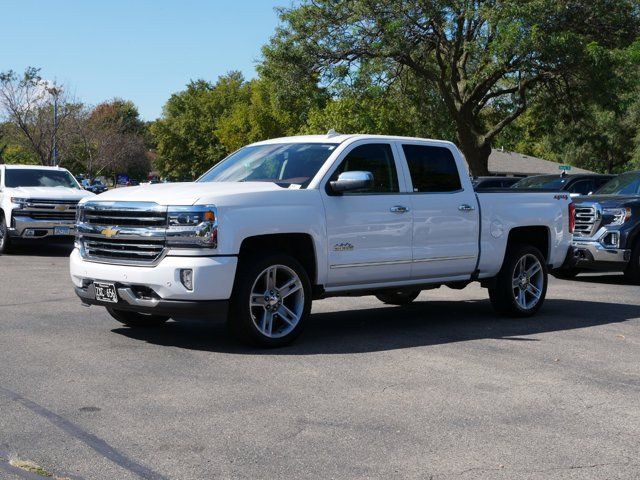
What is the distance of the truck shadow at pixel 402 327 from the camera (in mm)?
8469

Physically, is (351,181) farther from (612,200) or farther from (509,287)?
(612,200)

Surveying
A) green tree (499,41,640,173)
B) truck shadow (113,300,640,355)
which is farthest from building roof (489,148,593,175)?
truck shadow (113,300,640,355)

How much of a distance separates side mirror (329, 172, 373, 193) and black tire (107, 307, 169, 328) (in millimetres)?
2359

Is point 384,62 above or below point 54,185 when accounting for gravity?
above

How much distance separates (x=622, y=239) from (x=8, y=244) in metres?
12.0

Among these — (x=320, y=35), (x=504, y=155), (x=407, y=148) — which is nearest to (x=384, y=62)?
(x=320, y=35)

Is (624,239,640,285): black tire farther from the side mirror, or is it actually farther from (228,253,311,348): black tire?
(228,253,311,348): black tire

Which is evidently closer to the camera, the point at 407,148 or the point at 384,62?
the point at 407,148

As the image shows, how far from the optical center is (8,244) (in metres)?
19.0

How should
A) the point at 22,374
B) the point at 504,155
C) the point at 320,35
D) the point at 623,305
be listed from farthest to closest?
the point at 504,155 < the point at 320,35 < the point at 623,305 < the point at 22,374

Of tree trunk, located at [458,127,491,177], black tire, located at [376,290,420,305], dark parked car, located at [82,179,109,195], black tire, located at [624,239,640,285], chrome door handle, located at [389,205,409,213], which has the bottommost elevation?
black tire, located at [376,290,420,305]

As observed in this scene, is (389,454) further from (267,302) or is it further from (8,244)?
(8,244)

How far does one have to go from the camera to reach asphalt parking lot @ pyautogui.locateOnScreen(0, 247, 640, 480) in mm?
5023

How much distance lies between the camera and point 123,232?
8078 mm
